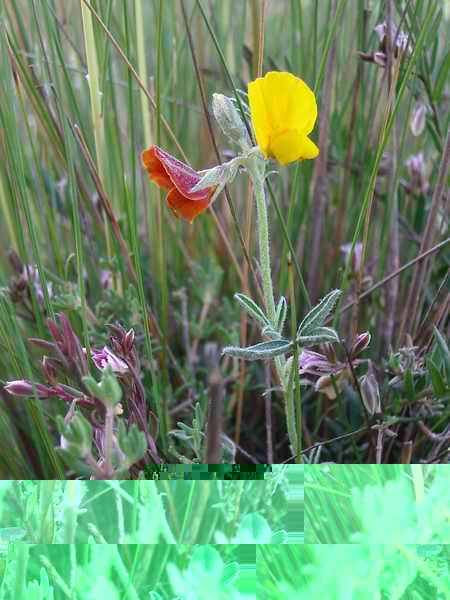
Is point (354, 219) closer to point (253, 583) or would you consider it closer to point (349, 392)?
point (349, 392)

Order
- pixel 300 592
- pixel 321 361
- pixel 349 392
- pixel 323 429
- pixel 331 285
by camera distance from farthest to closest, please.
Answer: pixel 331 285
pixel 323 429
pixel 349 392
pixel 321 361
pixel 300 592

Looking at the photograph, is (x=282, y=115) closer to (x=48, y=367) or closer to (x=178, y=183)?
(x=178, y=183)

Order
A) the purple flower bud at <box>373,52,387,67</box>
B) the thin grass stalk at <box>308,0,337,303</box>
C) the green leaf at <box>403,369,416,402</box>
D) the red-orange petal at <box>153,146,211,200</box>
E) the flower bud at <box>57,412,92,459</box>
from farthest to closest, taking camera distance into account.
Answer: the thin grass stalk at <box>308,0,337,303</box>
the purple flower bud at <box>373,52,387,67</box>
the green leaf at <box>403,369,416,402</box>
the red-orange petal at <box>153,146,211,200</box>
the flower bud at <box>57,412,92,459</box>

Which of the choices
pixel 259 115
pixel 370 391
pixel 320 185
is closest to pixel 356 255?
pixel 320 185

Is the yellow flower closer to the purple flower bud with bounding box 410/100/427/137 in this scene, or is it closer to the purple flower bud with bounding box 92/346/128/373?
the purple flower bud with bounding box 92/346/128/373

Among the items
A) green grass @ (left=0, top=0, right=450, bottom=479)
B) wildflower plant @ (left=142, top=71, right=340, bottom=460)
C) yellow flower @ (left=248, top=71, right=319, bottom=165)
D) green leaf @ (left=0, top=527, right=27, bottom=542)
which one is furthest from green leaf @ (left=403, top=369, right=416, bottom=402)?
green leaf @ (left=0, top=527, right=27, bottom=542)

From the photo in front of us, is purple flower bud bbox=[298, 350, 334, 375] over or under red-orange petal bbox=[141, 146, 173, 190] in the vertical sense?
under

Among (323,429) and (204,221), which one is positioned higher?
(204,221)

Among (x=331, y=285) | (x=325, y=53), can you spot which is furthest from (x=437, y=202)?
(x=331, y=285)
